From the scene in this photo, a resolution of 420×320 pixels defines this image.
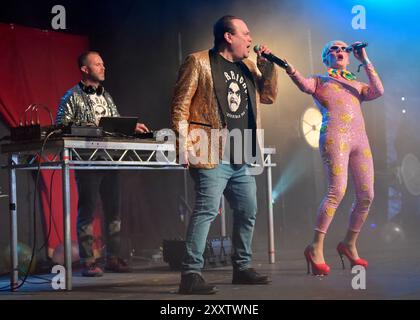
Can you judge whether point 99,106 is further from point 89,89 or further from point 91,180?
point 91,180

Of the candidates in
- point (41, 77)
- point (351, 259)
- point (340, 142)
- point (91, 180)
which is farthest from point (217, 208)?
point (41, 77)

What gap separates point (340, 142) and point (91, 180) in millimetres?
2219

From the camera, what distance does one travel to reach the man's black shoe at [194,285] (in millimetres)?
3988

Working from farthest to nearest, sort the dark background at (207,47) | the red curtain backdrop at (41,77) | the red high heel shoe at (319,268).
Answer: the dark background at (207,47)
the red curtain backdrop at (41,77)
the red high heel shoe at (319,268)

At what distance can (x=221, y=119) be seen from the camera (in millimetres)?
4211

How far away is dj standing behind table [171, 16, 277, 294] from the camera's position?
13.3ft

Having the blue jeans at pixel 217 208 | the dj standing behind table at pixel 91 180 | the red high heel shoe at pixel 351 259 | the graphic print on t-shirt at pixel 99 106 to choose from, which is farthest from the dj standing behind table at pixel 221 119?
the graphic print on t-shirt at pixel 99 106

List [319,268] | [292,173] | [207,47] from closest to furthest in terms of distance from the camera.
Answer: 1. [319,268]
2. [207,47]
3. [292,173]

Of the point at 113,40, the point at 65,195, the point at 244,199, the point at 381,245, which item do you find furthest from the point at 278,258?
the point at 113,40

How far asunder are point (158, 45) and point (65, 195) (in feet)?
11.3

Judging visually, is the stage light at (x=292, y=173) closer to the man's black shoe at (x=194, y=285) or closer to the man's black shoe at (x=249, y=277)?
the man's black shoe at (x=249, y=277)

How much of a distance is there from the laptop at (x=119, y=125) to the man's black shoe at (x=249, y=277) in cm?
139

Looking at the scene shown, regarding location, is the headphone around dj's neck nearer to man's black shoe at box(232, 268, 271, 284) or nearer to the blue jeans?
the blue jeans

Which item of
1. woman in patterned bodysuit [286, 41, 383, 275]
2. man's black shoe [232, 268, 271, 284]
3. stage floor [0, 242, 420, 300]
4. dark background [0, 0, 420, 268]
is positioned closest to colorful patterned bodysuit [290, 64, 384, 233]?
woman in patterned bodysuit [286, 41, 383, 275]
